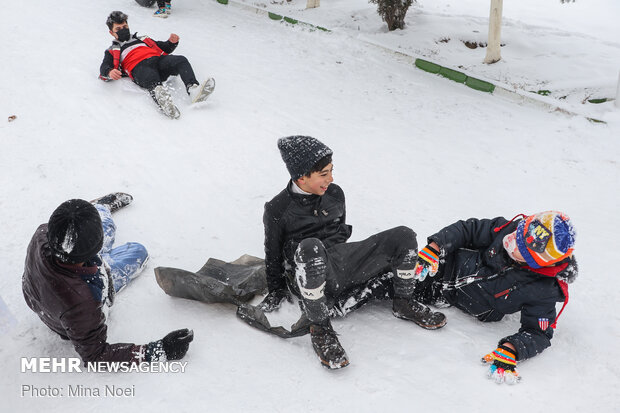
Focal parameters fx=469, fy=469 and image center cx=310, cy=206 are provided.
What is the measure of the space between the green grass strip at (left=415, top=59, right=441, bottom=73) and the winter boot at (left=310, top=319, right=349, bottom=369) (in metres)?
5.09

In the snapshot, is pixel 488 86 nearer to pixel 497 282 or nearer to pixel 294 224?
pixel 497 282

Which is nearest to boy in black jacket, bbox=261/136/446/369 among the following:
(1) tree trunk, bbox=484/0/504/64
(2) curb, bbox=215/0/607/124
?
(2) curb, bbox=215/0/607/124

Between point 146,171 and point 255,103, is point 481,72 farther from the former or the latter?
point 146,171

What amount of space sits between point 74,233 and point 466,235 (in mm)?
2162

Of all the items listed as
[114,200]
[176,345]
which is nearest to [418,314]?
[176,345]

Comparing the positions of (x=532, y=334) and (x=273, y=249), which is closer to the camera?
(x=532, y=334)

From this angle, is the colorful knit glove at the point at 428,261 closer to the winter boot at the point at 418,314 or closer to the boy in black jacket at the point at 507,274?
the boy in black jacket at the point at 507,274

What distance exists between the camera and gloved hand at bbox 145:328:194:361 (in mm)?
2428

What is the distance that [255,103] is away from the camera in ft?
18.7

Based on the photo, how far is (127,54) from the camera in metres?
5.62

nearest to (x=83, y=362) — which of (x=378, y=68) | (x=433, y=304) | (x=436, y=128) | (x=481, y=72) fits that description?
(x=433, y=304)

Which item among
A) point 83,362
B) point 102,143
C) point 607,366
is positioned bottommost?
point 607,366

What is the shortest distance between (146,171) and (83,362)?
2362mm

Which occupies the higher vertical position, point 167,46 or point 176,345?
point 167,46
